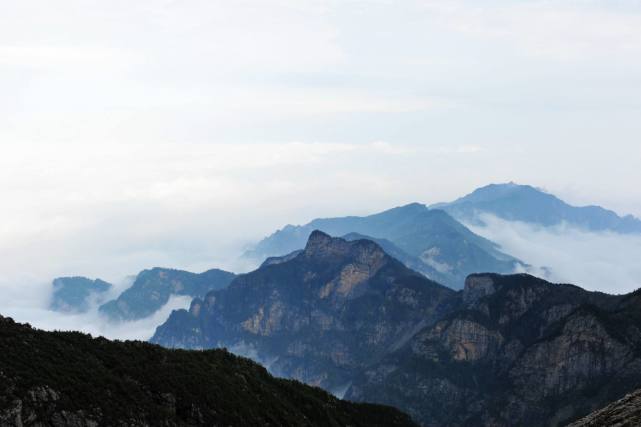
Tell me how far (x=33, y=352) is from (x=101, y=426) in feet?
79.7

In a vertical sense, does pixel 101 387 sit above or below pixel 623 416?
above

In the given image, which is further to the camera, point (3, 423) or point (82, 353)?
point (82, 353)

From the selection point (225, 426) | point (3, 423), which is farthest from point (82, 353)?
point (3, 423)

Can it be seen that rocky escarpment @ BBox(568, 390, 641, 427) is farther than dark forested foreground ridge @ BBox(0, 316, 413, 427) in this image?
No

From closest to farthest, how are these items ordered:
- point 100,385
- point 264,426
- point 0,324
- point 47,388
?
point 47,388, point 100,385, point 0,324, point 264,426

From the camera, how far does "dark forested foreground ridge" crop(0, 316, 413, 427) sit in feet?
442

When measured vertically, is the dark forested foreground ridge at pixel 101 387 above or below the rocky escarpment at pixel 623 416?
above

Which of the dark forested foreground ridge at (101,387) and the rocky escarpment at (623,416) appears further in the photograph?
the dark forested foreground ridge at (101,387)

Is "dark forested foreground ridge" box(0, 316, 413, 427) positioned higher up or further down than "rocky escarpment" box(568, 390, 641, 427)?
higher up

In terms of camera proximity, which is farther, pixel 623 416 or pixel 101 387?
pixel 101 387

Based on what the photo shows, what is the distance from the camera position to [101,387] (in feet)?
504

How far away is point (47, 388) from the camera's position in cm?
13812

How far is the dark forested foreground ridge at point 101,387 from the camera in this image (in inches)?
5305

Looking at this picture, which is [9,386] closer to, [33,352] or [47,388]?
[47,388]
